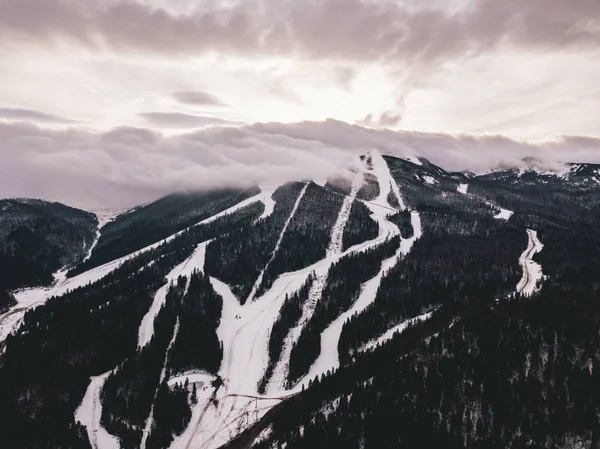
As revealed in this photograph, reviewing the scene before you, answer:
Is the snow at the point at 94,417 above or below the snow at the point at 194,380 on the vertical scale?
below

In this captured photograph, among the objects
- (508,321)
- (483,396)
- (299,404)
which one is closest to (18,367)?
(299,404)

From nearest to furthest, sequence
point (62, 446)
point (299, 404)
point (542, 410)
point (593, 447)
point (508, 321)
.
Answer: point (593, 447), point (542, 410), point (62, 446), point (299, 404), point (508, 321)

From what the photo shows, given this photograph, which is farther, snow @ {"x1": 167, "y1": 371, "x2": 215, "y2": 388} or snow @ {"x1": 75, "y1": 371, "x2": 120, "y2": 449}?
snow @ {"x1": 167, "y1": 371, "x2": 215, "y2": 388}

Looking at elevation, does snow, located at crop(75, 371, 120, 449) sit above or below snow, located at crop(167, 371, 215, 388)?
below

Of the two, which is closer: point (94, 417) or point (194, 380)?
point (94, 417)

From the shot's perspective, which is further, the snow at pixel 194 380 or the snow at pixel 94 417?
the snow at pixel 194 380

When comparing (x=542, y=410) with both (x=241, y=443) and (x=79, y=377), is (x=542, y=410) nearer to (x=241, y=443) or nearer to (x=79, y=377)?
(x=241, y=443)

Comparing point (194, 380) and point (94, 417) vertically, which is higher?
point (194, 380)

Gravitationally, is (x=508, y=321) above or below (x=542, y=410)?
above
